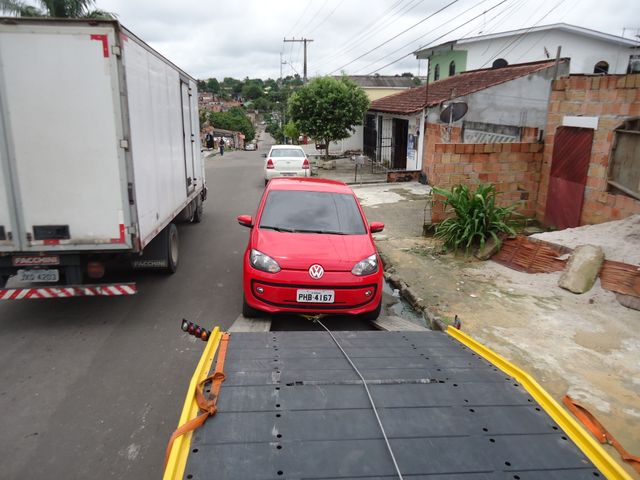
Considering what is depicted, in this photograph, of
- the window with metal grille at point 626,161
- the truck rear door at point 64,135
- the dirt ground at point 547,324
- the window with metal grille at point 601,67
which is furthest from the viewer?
the window with metal grille at point 601,67

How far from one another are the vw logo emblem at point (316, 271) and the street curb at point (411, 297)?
1684 millimetres

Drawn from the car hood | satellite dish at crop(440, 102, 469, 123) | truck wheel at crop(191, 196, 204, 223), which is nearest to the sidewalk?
the car hood

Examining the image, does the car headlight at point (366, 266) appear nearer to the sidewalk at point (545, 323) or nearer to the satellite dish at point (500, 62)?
the sidewalk at point (545, 323)

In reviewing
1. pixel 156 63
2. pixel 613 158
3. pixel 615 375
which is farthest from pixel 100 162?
pixel 613 158

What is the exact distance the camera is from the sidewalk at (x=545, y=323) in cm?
425

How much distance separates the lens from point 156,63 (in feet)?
21.1

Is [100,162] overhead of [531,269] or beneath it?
overhead

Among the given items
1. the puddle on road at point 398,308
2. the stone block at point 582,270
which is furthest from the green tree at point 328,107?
the stone block at point 582,270

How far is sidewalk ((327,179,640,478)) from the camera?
14.0ft

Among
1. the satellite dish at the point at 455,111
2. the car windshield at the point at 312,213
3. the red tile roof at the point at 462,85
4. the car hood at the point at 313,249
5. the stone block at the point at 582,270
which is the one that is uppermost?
the red tile roof at the point at 462,85

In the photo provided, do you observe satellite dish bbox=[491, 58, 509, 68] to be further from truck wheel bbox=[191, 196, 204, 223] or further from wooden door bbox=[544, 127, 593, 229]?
truck wheel bbox=[191, 196, 204, 223]

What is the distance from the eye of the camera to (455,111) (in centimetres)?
1540

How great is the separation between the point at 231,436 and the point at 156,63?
5.67 meters

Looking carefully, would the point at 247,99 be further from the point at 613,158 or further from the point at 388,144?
the point at 613,158
